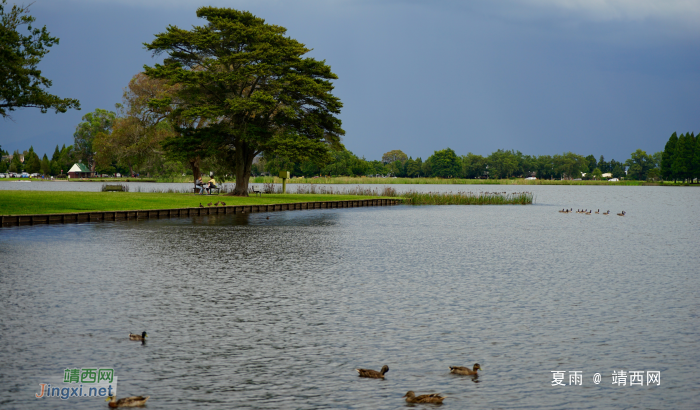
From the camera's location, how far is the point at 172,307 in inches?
606

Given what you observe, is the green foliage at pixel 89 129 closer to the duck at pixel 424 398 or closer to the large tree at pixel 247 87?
the large tree at pixel 247 87

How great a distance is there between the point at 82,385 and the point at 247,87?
59.2 metres

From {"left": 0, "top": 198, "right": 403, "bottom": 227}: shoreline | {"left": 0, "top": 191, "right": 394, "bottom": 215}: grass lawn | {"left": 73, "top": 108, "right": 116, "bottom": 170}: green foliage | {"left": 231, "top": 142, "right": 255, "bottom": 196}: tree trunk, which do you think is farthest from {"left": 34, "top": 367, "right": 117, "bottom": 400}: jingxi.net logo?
{"left": 73, "top": 108, "right": 116, "bottom": 170}: green foliage

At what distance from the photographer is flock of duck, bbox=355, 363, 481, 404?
927 cm

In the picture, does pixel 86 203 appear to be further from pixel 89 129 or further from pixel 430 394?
pixel 89 129

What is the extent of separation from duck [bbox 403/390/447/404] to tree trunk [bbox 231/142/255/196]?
5727cm

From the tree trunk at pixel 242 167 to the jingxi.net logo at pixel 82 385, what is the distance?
5558 cm

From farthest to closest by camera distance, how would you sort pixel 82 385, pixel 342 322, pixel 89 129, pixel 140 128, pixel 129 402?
pixel 89 129
pixel 140 128
pixel 342 322
pixel 82 385
pixel 129 402

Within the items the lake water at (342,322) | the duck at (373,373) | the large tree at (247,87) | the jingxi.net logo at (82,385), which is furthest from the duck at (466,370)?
the large tree at (247,87)

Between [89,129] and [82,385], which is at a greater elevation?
[89,129]

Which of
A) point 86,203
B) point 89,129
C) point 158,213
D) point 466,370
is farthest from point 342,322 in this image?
point 89,129

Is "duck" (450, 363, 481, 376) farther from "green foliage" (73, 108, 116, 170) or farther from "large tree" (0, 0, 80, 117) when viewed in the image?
"green foliage" (73, 108, 116, 170)

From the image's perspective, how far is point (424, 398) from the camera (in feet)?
30.4

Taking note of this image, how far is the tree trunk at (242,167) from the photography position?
65688mm
